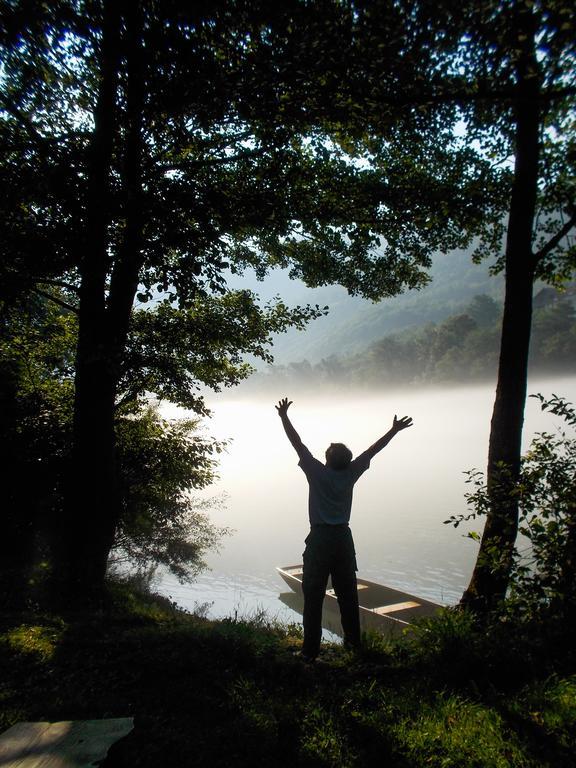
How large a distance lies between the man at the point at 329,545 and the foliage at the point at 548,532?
1334mm

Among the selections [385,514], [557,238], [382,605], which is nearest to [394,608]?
[382,605]

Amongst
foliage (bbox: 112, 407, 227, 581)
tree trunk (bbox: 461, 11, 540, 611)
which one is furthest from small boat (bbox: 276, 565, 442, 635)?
tree trunk (bbox: 461, 11, 540, 611)

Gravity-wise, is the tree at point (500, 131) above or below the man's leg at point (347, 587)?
above

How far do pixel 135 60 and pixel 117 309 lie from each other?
382cm

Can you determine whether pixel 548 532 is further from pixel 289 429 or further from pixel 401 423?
pixel 289 429

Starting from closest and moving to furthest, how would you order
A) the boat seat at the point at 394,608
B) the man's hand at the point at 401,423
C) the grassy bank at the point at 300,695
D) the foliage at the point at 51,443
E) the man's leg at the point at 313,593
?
the grassy bank at the point at 300,695, the man's leg at the point at 313,593, the man's hand at the point at 401,423, the foliage at the point at 51,443, the boat seat at the point at 394,608

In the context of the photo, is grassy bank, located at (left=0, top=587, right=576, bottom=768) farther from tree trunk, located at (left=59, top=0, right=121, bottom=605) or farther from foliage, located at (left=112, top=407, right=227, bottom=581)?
foliage, located at (left=112, top=407, right=227, bottom=581)

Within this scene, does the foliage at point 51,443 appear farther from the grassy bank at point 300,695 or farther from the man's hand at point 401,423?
the man's hand at point 401,423

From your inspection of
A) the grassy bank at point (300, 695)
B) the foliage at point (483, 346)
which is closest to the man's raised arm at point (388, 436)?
the grassy bank at point (300, 695)

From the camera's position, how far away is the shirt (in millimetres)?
5754

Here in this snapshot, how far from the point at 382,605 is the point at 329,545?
15.9 metres

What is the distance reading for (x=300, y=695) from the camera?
4.68 meters

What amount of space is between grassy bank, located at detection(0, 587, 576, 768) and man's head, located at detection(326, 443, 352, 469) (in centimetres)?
217

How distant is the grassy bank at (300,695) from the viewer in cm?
367
